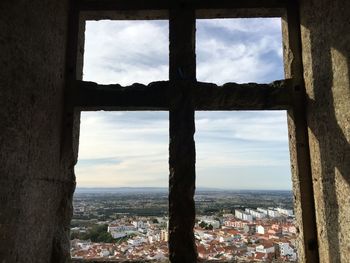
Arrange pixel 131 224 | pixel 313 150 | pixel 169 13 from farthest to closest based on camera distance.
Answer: pixel 131 224 < pixel 169 13 < pixel 313 150

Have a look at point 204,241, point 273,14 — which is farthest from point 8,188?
point 273,14

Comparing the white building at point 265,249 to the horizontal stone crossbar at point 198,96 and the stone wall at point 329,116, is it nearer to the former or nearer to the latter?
the stone wall at point 329,116

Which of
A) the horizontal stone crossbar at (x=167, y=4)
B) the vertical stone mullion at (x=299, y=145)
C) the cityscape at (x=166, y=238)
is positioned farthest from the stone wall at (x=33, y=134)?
the vertical stone mullion at (x=299, y=145)

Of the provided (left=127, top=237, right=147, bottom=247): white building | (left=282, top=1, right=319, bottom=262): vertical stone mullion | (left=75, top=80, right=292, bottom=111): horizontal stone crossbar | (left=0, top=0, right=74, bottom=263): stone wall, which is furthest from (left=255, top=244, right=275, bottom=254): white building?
(left=0, top=0, right=74, bottom=263): stone wall

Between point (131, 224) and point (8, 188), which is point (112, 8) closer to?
point (8, 188)

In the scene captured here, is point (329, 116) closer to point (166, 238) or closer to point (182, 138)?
point (182, 138)

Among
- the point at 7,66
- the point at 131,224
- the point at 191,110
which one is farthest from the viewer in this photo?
the point at 131,224

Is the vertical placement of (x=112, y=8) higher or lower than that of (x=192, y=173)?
higher

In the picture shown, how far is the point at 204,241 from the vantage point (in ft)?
14.2

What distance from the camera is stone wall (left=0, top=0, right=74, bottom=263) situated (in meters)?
2.44

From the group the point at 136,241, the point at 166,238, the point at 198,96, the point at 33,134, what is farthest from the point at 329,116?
the point at 136,241

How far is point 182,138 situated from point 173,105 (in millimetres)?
365

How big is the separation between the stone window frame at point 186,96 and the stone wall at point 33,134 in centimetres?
19

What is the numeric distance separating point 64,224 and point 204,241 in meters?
1.75
